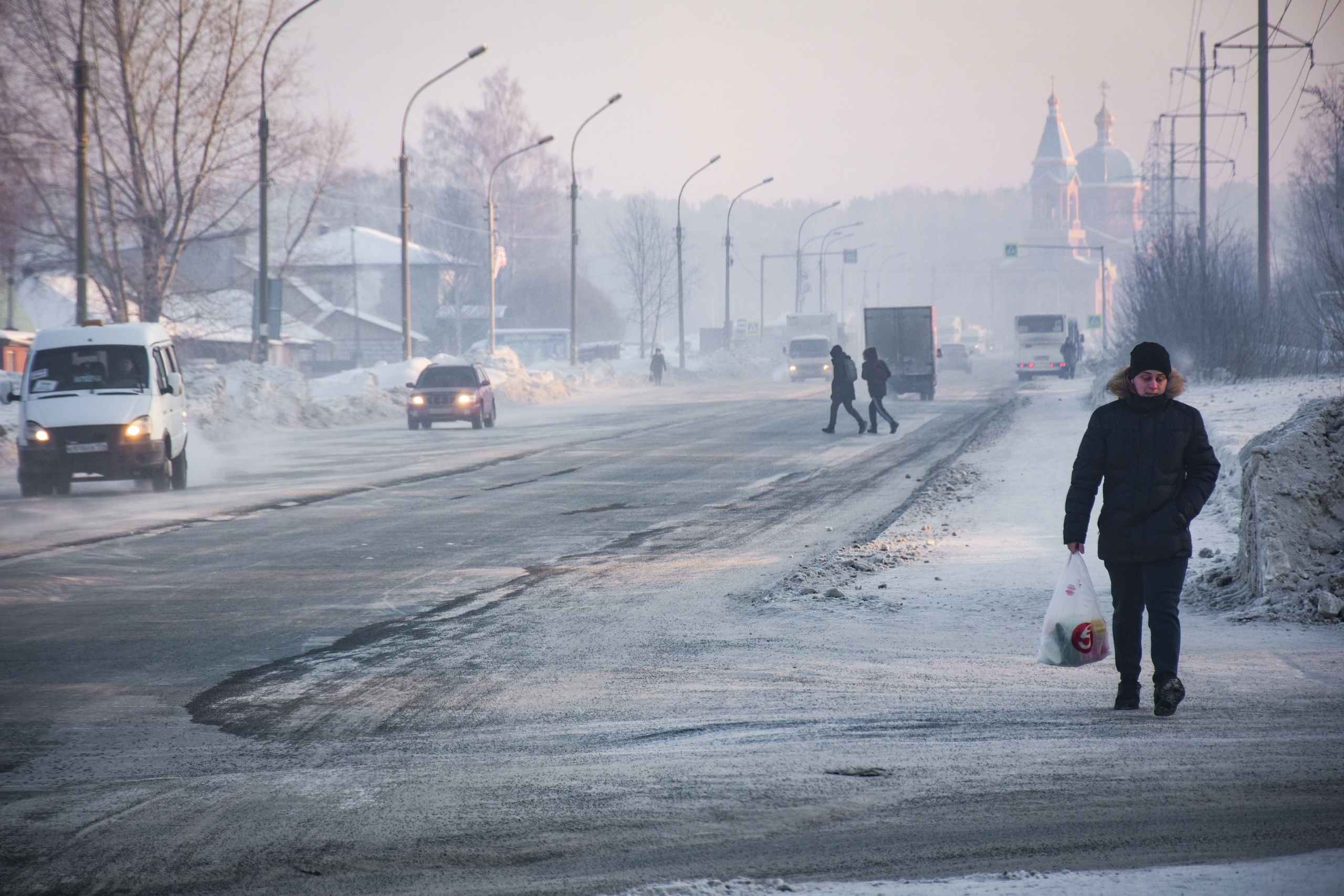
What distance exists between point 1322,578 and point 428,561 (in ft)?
23.1

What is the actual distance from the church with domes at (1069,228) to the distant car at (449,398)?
116 m

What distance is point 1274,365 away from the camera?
30.1 m

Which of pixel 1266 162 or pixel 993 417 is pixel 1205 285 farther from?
pixel 993 417

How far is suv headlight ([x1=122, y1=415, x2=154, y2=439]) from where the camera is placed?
16.3 m

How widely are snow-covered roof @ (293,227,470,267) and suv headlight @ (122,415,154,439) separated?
64.7 m

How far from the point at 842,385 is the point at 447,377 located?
1050 centimetres

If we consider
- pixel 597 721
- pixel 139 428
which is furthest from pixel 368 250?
pixel 597 721

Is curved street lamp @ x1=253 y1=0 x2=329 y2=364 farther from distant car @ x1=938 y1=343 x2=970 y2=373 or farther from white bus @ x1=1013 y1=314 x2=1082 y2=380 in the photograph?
distant car @ x1=938 y1=343 x2=970 y2=373

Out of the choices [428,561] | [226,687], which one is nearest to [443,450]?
[428,561]

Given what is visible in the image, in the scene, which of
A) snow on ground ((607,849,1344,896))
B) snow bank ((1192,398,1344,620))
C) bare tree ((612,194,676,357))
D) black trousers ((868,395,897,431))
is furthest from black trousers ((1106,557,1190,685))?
bare tree ((612,194,676,357))

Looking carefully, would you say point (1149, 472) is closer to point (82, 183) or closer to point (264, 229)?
point (82, 183)

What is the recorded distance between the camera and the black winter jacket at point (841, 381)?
24.8m

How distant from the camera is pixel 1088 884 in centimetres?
391

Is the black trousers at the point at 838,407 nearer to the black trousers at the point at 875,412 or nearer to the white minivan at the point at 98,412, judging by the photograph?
the black trousers at the point at 875,412
